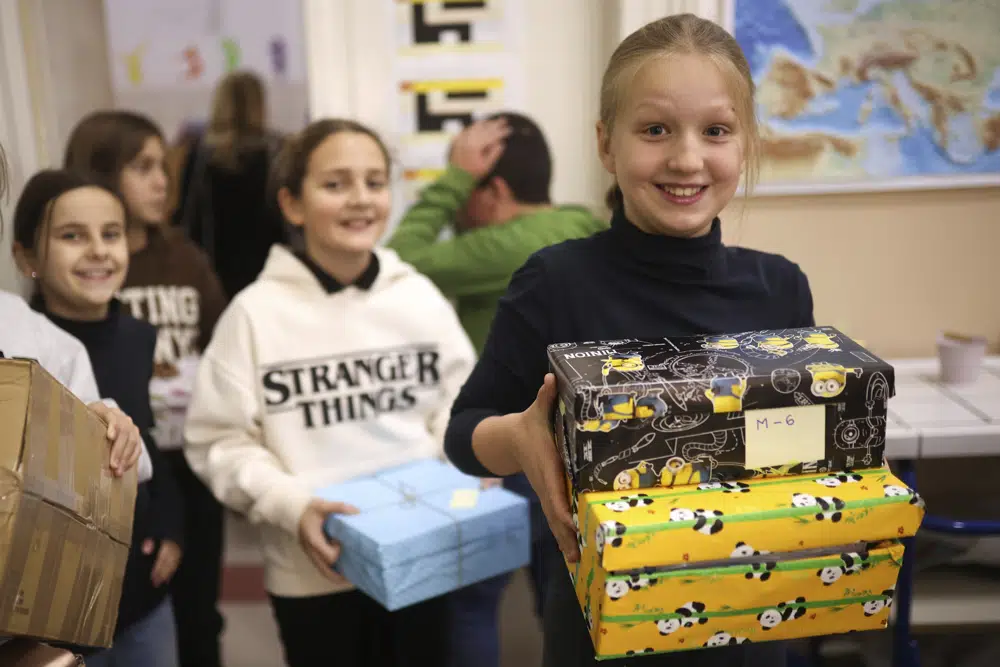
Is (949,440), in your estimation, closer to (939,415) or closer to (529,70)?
(939,415)

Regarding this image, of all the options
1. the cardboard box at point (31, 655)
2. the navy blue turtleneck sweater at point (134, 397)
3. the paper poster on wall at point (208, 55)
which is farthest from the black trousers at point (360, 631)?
the paper poster on wall at point (208, 55)

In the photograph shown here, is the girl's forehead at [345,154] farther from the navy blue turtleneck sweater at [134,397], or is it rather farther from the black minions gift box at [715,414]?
the black minions gift box at [715,414]

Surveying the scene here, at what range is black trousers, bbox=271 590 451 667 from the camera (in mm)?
1364

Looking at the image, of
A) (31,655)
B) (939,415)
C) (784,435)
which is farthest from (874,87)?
(31,655)

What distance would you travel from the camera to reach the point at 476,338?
65.2 inches

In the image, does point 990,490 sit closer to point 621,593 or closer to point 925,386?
point 925,386

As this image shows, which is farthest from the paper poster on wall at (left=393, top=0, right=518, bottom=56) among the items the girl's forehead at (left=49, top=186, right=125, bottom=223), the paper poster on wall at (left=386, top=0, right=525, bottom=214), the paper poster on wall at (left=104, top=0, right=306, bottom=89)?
the paper poster on wall at (left=104, top=0, right=306, bottom=89)

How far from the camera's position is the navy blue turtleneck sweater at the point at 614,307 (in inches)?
32.9

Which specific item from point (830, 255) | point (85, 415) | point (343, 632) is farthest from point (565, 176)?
point (85, 415)

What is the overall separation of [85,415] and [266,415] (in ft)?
1.79

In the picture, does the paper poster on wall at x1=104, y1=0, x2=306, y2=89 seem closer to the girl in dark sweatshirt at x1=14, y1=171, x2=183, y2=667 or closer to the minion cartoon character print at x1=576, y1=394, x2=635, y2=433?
the girl in dark sweatshirt at x1=14, y1=171, x2=183, y2=667

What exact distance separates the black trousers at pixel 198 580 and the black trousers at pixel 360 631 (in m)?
0.52

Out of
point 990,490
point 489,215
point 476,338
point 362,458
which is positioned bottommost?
point 990,490

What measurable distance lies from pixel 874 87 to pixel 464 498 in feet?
3.11
